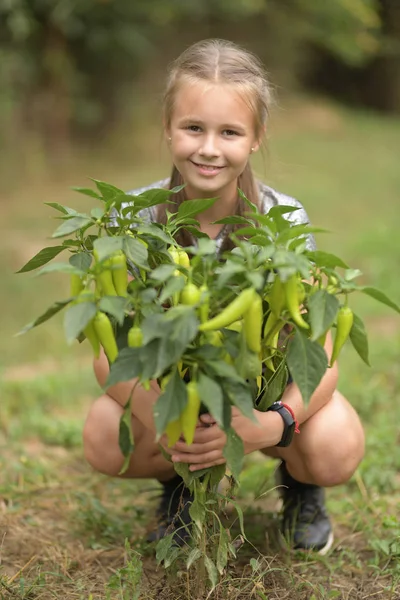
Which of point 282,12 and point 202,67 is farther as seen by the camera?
point 282,12

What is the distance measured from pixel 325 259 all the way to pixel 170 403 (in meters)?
0.34

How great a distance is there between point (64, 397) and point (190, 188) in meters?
1.41

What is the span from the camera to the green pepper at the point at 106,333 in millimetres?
1227

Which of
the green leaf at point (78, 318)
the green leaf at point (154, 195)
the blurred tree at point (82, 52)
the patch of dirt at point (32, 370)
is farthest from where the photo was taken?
the blurred tree at point (82, 52)

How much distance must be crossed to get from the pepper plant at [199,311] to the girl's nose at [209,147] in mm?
353

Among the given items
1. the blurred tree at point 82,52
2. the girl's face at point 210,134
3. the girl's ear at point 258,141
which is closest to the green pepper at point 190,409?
the girl's face at point 210,134

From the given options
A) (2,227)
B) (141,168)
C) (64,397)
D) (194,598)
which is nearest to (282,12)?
(141,168)

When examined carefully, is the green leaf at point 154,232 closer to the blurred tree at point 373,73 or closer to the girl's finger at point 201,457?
the girl's finger at point 201,457

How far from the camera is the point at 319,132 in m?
9.27

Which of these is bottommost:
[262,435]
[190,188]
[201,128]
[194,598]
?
[194,598]

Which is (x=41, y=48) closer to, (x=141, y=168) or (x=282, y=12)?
(x=141, y=168)

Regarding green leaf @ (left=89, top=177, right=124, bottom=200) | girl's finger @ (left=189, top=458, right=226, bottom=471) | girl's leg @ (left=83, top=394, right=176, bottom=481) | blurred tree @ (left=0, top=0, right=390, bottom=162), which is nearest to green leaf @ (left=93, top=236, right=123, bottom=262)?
green leaf @ (left=89, top=177, right=124, bottom=200)

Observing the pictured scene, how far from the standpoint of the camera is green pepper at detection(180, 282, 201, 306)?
1.20 metres

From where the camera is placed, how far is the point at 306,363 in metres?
1.25
